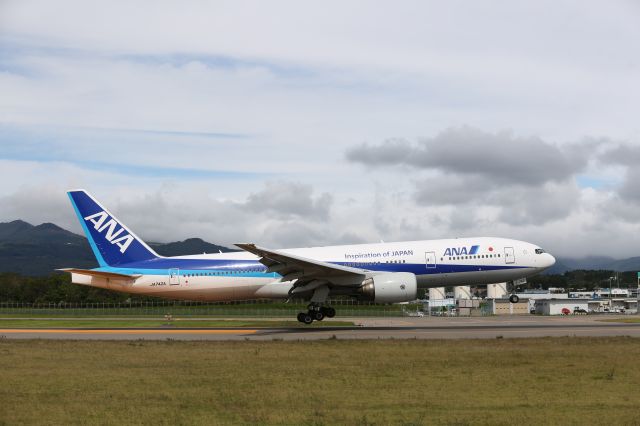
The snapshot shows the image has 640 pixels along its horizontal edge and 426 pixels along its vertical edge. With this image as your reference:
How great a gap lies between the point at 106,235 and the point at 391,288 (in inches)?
636

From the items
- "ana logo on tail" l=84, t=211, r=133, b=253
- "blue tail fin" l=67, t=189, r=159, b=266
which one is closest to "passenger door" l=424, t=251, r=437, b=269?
"blue tail fin" l=67, t=189, r=159, b=266

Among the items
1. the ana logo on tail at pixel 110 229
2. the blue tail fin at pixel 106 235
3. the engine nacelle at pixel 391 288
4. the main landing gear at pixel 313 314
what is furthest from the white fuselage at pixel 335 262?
the engine nacelle at pixel 391 288

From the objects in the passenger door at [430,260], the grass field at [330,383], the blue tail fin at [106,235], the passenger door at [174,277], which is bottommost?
the grass field at [330,383]

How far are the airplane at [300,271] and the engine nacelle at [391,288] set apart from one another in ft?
3.56

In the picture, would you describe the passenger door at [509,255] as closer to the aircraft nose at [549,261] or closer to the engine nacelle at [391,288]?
the aircraft nose at [549,261]

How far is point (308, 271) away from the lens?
35.3 m

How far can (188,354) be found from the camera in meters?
24.1

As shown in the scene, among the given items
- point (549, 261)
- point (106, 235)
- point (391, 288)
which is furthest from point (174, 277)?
point (549, 261)

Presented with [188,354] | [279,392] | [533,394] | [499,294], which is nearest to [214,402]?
[279,392]

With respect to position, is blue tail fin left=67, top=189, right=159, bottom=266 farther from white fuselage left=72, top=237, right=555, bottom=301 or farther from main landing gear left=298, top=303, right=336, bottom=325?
main landing gear left=298, top=303, right=336, bottom=325

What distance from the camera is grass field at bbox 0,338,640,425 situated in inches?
520

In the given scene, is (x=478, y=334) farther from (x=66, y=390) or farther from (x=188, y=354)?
(x=66, y=390)

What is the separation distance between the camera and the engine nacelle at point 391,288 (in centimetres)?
3441

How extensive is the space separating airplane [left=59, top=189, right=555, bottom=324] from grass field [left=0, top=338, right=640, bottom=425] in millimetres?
10656
